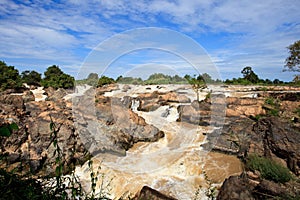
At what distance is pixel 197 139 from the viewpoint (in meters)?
8.16

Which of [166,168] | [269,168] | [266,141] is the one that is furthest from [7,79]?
[269,168]

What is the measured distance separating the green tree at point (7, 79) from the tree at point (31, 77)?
2304 mm

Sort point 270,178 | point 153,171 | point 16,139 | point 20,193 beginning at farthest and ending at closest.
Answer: point 153,171, point 16,139, point 270,178, point 20,193

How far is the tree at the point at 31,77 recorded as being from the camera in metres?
22.6

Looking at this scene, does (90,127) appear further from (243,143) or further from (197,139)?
(243,143)

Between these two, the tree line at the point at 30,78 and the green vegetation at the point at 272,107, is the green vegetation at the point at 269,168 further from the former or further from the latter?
the tree line at the point at 30,78

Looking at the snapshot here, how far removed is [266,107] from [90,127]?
8.50m

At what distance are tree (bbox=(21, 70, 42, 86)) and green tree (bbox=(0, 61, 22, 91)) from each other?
2.30 meters

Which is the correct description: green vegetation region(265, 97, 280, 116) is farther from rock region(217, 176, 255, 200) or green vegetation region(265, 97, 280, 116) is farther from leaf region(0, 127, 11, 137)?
leaf region(0, 127, 11, 137)

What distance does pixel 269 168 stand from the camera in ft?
15.6

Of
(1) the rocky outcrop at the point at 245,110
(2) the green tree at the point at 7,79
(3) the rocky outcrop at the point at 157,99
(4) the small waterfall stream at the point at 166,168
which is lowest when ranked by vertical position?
(4) the small waterfall stream at the point at 166,168

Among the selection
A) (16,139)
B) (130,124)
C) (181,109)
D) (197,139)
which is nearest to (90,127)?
(130,124)

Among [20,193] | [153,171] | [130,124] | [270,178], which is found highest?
[20,193]

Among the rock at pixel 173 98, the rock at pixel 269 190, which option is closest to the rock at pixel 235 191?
the rock at pixel 269 190
